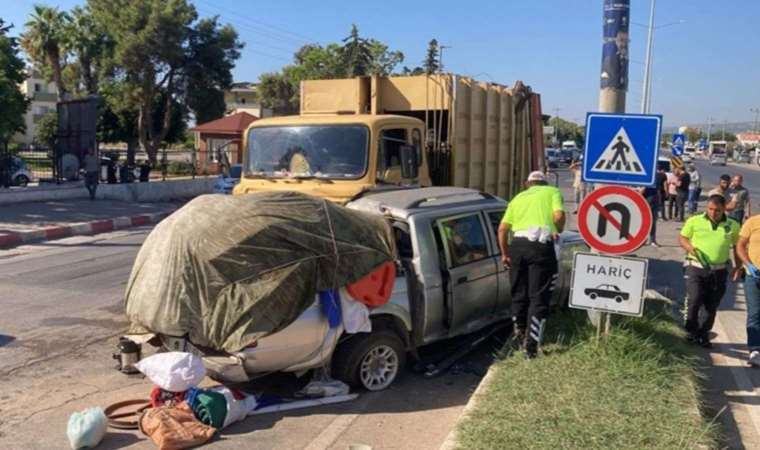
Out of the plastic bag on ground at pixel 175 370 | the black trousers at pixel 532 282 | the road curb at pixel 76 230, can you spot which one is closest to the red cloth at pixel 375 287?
the black trousers at pixel 532 282

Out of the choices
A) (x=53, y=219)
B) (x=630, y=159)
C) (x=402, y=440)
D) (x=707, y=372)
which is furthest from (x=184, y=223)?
(x=53, y=219)

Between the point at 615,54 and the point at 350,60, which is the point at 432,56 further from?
the point at 615,54

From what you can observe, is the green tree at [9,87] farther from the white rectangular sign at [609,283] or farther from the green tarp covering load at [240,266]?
the white rectangular sign at [609,283]

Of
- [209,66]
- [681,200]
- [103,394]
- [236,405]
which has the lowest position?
[103,394]

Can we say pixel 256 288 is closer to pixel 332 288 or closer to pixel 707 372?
pixel 332 288

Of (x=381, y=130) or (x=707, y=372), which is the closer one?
(x=707, y=372)

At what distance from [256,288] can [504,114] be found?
278 inches

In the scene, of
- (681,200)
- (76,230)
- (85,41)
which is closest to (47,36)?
(85,41)

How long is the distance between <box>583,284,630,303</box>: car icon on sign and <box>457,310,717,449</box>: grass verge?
44 centimetres

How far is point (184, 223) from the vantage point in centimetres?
562

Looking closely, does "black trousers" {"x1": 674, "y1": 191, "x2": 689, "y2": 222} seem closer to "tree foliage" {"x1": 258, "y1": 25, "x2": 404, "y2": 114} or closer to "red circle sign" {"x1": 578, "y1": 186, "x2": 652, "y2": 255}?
"red circle sign" {"x1": 578, "y1": 186, "x2": 652, "y2": 255}

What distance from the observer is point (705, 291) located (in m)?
7.41

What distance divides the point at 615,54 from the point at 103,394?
639cm

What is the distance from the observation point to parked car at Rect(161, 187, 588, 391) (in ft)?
17.6
